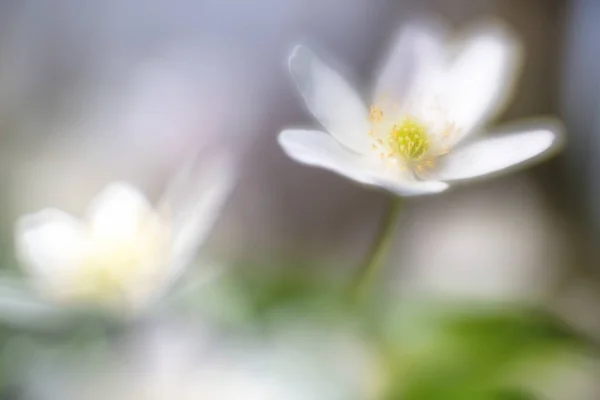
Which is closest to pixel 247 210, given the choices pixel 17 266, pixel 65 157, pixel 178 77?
pixel 65 157

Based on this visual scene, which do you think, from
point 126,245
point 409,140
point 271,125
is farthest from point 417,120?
point 271,125

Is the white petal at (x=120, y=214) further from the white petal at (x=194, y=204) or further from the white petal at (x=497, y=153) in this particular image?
the white petal at (x=497, y=153)

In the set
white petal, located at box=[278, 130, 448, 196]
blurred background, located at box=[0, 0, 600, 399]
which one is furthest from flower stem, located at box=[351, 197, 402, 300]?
blurred background, located at box=[0, 0, 600, 399]

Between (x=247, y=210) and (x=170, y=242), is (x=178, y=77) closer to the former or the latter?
(x=247, y=210)

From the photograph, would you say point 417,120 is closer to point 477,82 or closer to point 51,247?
point 477,82

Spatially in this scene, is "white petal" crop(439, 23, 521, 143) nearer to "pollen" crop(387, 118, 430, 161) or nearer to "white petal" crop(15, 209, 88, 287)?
"pollen" crop(387, 118, 430, 161)

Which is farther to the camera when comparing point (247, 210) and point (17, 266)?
point (247, 210)

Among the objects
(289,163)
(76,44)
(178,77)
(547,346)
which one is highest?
(76,44)
